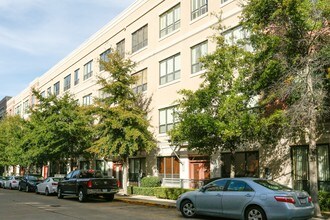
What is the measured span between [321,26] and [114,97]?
14682 millimetres

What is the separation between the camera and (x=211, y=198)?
1338 centimetres

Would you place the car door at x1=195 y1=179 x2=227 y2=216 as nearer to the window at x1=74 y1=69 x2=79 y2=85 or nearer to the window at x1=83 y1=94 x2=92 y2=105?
the window at x1=83 y1=94 x2=92 y2=105

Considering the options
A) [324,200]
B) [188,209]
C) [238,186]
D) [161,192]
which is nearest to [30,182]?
[161,192]

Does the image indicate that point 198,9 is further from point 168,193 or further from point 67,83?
point 67,83

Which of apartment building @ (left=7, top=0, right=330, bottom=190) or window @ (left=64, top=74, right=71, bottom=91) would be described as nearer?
apartment building @ (left=7, top=0, right=330, bottom=190)

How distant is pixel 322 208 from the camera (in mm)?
15555

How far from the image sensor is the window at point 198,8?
2514 cm

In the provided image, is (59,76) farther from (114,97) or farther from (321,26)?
(321,26)

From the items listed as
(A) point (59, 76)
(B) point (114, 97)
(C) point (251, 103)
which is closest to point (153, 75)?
(B) point (114, 97)

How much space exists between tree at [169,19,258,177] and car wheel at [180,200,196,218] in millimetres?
2870

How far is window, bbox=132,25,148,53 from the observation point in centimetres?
3153

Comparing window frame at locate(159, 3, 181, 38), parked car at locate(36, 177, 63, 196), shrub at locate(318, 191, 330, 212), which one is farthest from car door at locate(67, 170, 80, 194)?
shrub at locate(318, 191, 330, 212)

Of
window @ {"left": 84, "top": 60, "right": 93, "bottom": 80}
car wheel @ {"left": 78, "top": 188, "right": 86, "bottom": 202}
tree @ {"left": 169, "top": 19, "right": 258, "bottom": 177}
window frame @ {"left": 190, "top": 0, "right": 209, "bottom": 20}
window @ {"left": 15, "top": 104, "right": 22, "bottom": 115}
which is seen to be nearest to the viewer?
tree @ {"left": 169, "top": 19, "right": 258, "bottom": 177}

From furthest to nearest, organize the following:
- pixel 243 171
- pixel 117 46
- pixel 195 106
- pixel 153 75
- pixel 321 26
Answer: pixel 117 46
pixel 153 75
pixel 243 171
pixel 195 106
pixel 321 26
